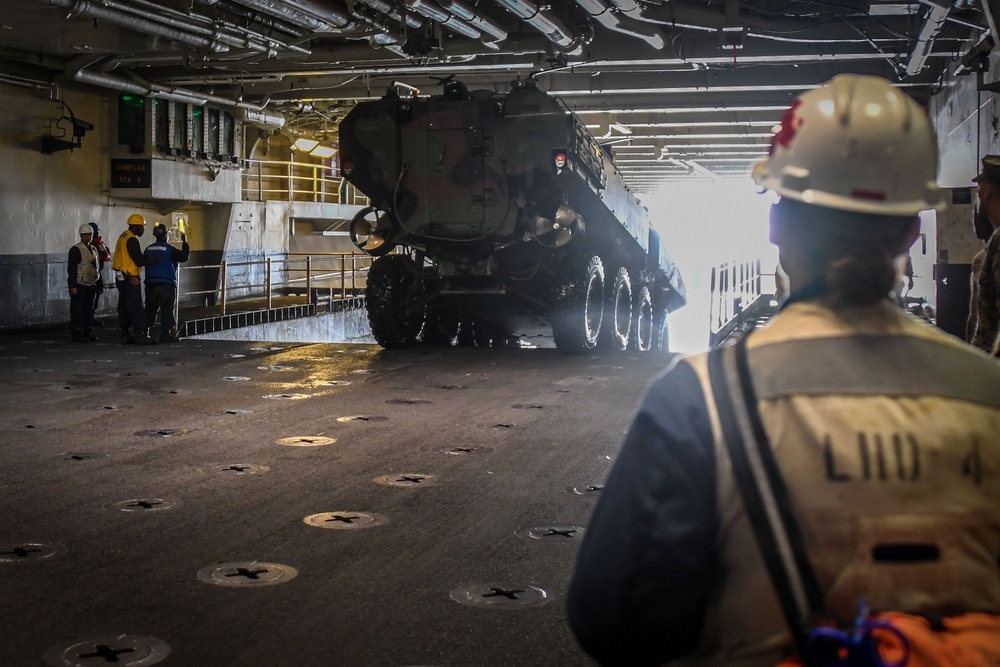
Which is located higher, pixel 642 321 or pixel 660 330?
pixel 642 321

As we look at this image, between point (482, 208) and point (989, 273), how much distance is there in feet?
→ 24.5

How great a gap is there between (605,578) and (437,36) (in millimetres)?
14490

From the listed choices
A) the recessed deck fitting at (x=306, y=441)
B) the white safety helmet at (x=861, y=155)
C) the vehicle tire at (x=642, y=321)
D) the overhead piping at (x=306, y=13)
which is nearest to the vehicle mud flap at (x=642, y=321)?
the vehicle tire at (x=642, y=321)

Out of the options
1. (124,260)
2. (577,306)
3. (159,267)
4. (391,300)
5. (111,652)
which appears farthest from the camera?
(124,260)

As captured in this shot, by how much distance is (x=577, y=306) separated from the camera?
12.8 m

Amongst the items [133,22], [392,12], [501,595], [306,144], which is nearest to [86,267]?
[133,22]

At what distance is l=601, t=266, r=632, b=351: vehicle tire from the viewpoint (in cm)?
Answer: 1407

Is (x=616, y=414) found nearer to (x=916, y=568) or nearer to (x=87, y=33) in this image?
(x=916, y=568)

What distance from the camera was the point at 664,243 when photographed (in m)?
17.8

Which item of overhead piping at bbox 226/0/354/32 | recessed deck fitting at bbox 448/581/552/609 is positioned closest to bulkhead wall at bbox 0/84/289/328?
overhead piping at bbox 226/0/354/32

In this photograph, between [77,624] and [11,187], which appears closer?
[77,624]

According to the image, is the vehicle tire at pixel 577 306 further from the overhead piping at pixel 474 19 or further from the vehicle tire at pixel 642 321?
the overhead piping at pixel 474 19

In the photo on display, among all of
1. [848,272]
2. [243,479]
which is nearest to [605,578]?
[848,272]

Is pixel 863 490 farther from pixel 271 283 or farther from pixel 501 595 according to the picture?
pixel 271 283
